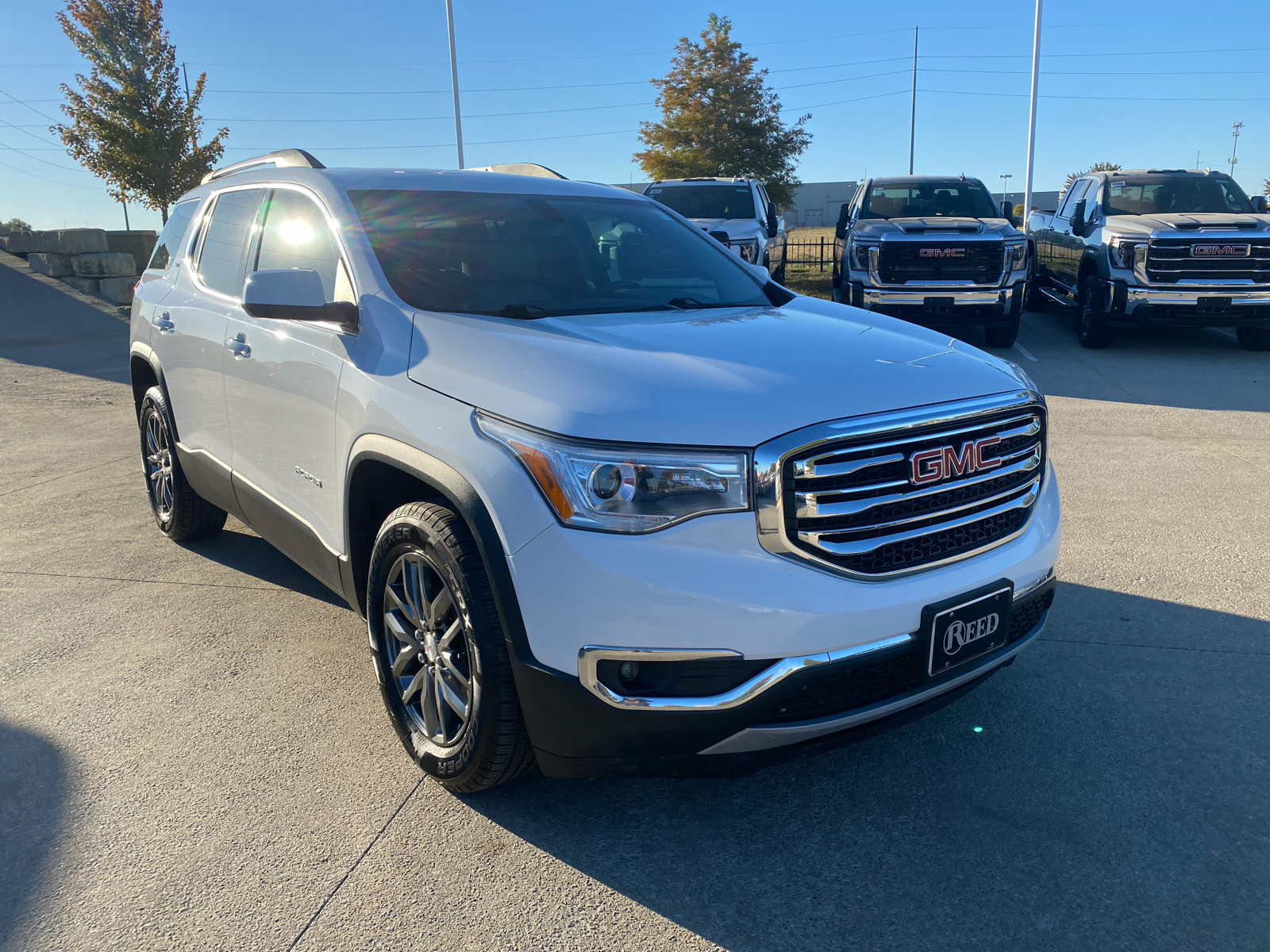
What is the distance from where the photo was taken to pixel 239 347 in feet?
12.6

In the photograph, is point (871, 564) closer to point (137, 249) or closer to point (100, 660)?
point (100, 660)

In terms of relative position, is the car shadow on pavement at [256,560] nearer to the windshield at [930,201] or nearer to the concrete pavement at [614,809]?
the concrete pavement at [614,809]

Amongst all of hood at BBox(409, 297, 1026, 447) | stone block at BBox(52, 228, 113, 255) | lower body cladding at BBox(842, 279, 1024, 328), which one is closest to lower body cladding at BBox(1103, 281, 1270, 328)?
lower body cladding at BBox(842, 279, 1024, 328)

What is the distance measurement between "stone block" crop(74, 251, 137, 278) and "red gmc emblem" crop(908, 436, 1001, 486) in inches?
767

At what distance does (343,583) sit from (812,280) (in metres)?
19.3

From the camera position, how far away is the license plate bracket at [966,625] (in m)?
2.47

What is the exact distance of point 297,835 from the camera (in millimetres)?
2717

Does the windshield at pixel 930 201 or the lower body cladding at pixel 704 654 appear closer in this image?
the lower body cladding at pixel 704 654

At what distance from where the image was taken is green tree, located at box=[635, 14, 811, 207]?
30.0 m

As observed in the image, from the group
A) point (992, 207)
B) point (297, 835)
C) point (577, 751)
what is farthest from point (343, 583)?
point (992, 207)

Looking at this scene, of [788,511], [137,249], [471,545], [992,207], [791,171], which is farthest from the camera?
[791,171]

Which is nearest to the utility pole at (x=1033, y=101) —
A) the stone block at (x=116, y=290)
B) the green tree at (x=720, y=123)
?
the green tree at (x=720, y=123)

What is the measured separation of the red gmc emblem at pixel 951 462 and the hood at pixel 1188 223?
9558 mm

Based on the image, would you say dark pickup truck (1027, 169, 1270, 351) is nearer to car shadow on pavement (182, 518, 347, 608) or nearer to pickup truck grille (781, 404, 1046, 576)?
pickup truck grille (781, 404, 1046, 576)
